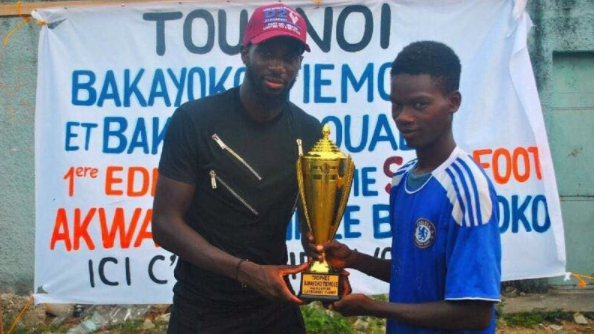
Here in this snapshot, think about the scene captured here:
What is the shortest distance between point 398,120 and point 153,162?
8.46ft

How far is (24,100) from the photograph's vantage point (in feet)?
19.0

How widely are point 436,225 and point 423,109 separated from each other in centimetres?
34

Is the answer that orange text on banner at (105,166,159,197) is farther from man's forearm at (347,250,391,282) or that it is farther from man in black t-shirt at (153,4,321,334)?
man's forearm at (347,250,391,282)

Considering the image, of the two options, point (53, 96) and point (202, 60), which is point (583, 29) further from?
point (53, 96)

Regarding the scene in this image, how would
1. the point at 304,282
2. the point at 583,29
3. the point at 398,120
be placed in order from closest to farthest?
the point at 398,120
the point at 304,282
the point at 583,29

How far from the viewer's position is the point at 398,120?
2.17 meters

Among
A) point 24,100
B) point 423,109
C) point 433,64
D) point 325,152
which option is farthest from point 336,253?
point 24,100

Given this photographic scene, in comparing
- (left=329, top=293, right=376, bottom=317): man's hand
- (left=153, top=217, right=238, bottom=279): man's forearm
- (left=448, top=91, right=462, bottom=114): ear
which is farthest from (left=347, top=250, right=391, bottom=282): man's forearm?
(left=448, top=91, right=462, bottom=114): ear

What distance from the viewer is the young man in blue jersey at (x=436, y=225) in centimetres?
199

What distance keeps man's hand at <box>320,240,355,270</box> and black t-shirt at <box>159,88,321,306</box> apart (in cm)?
32

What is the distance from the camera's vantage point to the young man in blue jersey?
78.4 inches

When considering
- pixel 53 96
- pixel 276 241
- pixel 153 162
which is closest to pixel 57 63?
pixel 53 96

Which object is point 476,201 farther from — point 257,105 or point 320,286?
point 257,105

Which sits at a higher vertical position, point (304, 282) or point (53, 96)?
point (53, 96)
